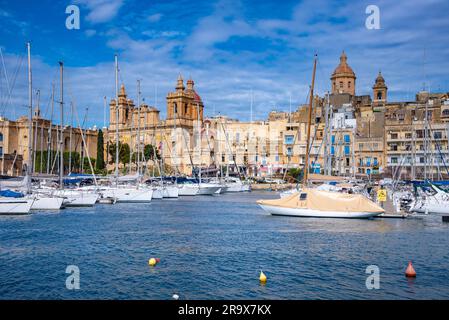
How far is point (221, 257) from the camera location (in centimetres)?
2375

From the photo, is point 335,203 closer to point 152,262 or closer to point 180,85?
point 152,262

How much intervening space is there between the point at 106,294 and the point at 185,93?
11431 cm

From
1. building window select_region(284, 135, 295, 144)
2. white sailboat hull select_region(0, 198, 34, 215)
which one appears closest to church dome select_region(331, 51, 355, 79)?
building window select_region(284, 135, 295, 144)

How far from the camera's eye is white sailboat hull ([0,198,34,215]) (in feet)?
129

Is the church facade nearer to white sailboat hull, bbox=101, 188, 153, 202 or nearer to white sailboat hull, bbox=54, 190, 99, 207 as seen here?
white sailboat hull, bbox=101, 188, 153, 202

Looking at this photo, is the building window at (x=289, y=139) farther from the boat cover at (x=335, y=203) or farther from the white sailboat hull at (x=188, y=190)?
the boat cover at (x=335, y=203)

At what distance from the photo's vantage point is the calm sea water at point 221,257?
58.4 feet

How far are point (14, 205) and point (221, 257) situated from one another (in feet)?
71.0

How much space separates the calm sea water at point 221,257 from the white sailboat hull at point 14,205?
43.7 inches

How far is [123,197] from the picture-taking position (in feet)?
184

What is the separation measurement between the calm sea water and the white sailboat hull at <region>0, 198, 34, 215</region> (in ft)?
3.64
